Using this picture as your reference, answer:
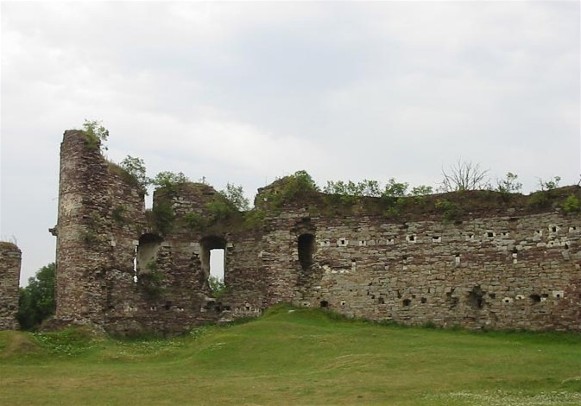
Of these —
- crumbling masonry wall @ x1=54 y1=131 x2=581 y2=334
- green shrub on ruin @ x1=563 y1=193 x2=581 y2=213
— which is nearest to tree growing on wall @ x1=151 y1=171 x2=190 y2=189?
crumbling masonry wall @ x1=54 y1=131 x2=581 y2=334

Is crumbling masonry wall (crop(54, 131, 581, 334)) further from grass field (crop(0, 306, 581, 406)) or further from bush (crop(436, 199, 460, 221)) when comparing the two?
grass field (crop(0, 306, 581, 406))

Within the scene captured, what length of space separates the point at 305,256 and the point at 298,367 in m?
11.2

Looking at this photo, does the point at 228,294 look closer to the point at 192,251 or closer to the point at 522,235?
the point at 192,251

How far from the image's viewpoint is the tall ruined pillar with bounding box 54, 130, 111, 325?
97.6 ft

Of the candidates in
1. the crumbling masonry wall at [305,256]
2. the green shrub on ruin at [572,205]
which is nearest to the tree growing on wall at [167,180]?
the crumbling masonry wall at [305,256]

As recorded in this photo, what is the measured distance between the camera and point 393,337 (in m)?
25.8

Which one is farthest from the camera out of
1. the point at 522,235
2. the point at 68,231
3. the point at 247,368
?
the point at 68,231

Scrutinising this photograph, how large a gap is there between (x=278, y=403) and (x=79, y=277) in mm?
15457

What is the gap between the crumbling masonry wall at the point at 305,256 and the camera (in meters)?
28.1

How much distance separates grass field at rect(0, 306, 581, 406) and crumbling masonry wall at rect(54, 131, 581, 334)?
1.25 meters

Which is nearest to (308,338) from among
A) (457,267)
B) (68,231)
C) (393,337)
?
(393,337)

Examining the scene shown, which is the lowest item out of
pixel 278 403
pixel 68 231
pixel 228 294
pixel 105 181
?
pixel 278 403

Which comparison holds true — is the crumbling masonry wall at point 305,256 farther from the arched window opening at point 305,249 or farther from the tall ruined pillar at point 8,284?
the tall ruined pillar at point 8,284

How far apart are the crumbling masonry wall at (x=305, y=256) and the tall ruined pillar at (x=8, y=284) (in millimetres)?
1957
